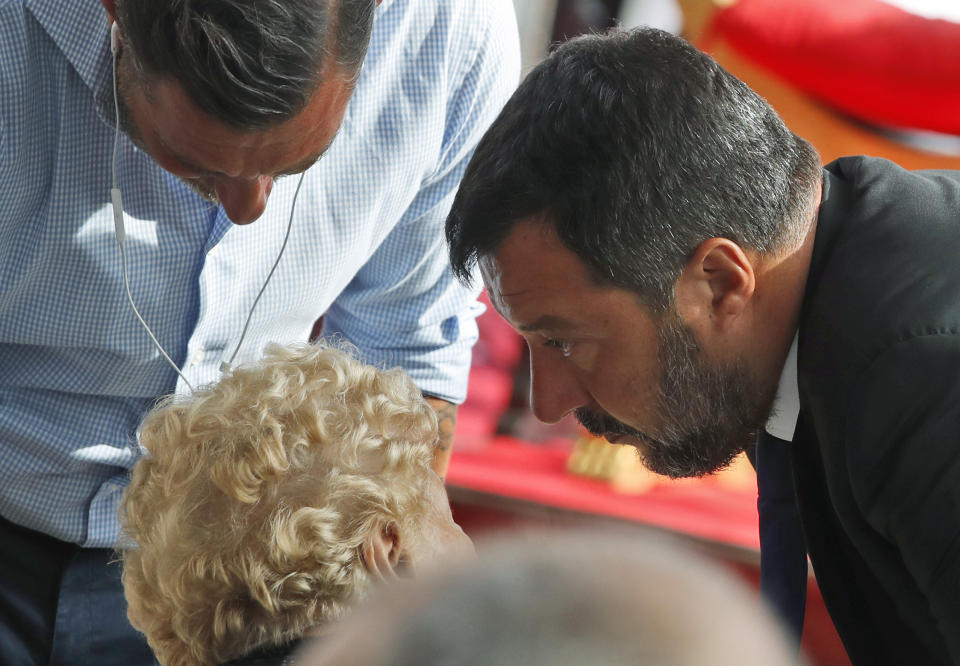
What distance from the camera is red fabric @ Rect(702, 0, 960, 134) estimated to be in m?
2.91

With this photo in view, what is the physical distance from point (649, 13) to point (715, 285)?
228cm

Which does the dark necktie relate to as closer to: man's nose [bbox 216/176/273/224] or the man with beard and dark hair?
the man with beard and dark hair

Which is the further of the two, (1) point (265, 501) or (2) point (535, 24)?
(2) point (535, 24)

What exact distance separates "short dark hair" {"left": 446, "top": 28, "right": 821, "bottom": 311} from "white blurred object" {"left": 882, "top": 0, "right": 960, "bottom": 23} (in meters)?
1.74

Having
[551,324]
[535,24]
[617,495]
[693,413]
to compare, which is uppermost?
[551,324]

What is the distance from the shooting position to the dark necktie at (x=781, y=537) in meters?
1.57

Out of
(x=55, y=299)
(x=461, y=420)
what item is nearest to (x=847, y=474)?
(x=55, y=299)

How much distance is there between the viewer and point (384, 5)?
1.67 m

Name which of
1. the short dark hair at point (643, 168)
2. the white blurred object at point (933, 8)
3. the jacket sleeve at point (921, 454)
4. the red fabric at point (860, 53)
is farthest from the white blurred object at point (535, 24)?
the jacket sleeve at point (921, 454)

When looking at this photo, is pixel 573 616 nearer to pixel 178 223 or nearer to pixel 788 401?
pixel 788 401

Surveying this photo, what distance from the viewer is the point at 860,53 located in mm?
2959

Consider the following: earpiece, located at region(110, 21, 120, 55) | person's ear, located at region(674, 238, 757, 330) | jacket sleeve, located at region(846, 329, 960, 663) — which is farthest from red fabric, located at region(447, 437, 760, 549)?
earpiece, located at region(110, 21, 120, 55)

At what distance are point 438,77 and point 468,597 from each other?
131cm

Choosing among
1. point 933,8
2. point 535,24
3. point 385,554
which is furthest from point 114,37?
point 535,24
